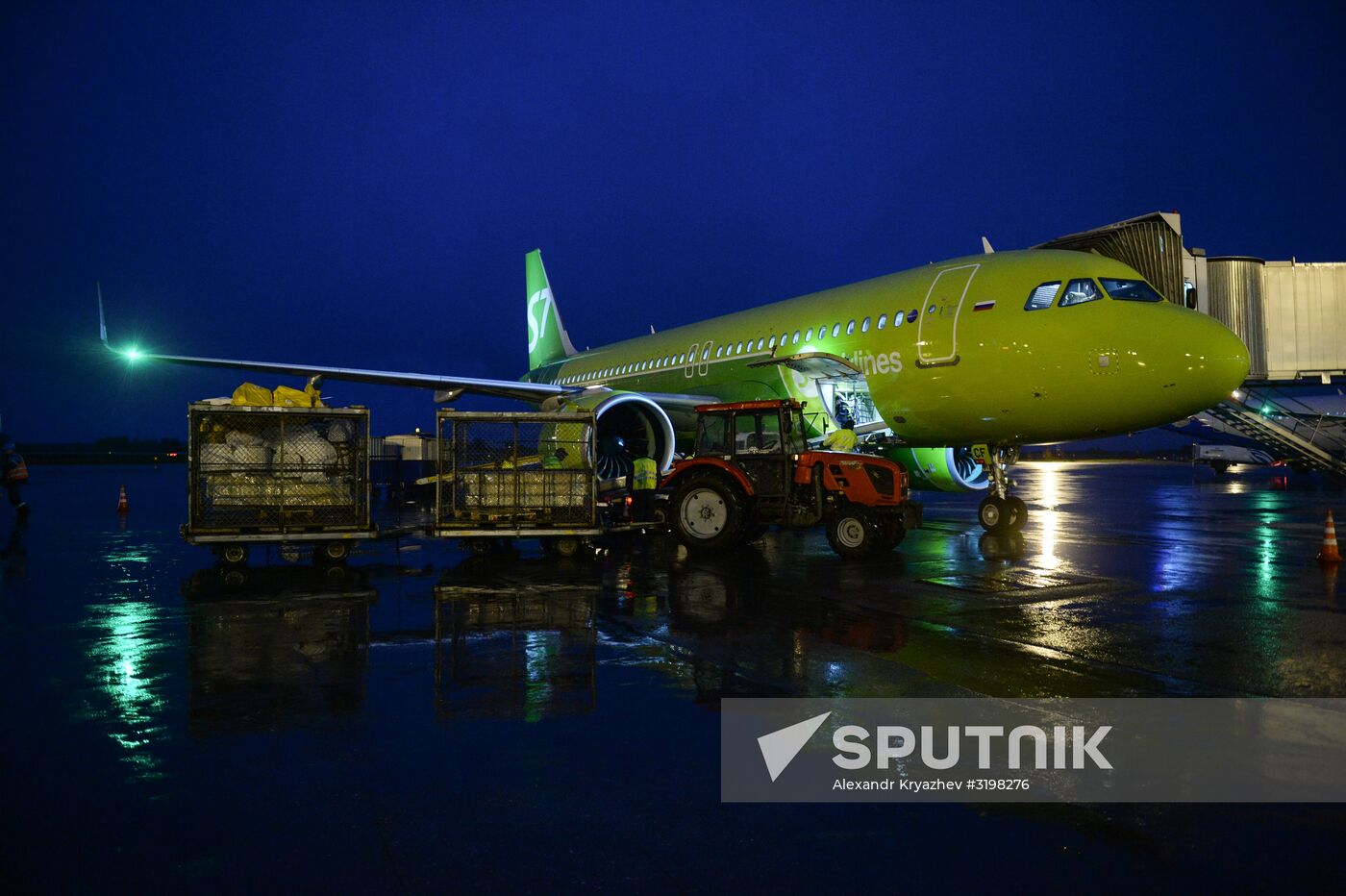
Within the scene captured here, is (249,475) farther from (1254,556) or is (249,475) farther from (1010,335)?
(1254,556)

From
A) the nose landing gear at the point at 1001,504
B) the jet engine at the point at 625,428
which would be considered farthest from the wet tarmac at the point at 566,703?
the jet engine at the point at 625,428

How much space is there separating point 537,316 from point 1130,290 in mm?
21583

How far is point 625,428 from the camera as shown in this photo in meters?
16.7

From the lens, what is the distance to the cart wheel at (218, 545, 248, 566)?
1005cm

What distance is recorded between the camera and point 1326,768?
3707 millimetres

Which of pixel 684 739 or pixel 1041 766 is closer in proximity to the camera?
pixel 1041 766

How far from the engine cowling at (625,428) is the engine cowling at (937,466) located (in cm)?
384

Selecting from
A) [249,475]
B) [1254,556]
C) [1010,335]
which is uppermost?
[1010,335]

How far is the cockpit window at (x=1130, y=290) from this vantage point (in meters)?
11.0

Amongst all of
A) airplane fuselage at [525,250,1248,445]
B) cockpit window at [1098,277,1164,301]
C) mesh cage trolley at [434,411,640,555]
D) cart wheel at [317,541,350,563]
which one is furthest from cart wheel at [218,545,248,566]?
cockpit window at [1098,277,1164,301]

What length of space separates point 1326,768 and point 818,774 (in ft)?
7.12

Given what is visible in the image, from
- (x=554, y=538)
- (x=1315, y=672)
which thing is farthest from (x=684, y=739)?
(x=554, y=538)

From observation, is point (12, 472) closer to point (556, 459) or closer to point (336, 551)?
point (336, 551)

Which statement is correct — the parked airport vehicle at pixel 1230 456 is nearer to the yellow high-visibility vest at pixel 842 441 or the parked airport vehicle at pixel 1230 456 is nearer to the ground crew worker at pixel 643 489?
the yellow high-visibility vest at pixel 842 441
